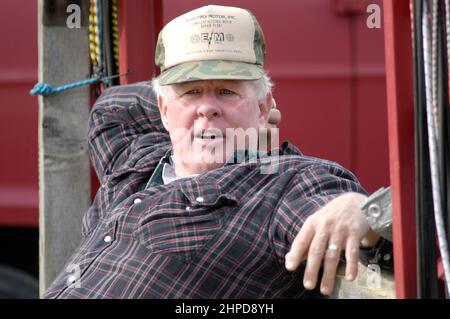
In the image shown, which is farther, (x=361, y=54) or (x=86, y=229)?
(x=361, y=54)

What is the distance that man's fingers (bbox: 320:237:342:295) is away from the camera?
169cm

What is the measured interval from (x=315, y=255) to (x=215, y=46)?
0.76m

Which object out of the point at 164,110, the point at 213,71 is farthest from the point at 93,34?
Result: the point at 213,71

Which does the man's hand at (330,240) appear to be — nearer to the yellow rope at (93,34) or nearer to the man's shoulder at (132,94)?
the man's shoulder at (132,94)

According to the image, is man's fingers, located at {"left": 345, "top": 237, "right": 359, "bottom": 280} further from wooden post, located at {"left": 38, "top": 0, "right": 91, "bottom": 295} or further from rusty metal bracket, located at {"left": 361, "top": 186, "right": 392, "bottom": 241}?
wooden post, located at {"left": 38, "top": 0, "right": 91, "bottom": 295}

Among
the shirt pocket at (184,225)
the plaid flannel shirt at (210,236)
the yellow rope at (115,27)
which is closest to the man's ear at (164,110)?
the plaid flannel shirt at (210,236)

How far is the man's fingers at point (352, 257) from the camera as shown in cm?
165

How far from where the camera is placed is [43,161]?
2.98 metres

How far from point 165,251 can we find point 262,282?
0.23 metres

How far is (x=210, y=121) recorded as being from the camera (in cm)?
225

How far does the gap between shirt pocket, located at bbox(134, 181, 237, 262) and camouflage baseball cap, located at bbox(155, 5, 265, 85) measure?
1.04ft
